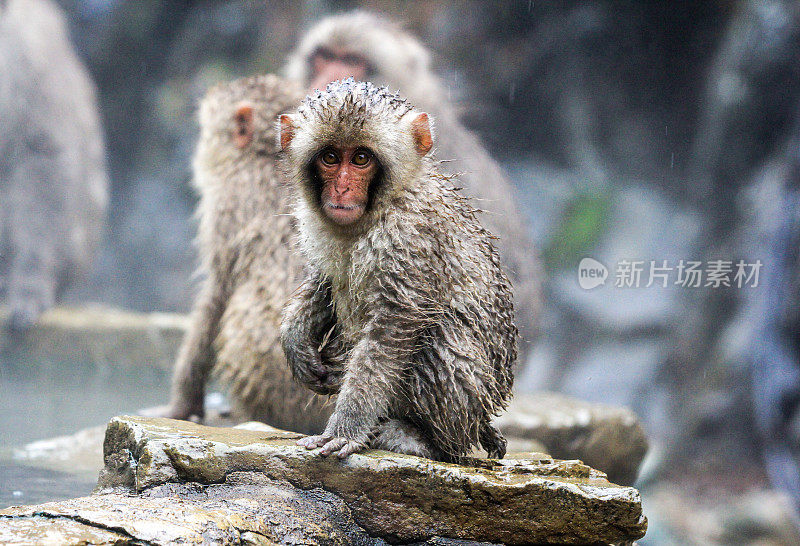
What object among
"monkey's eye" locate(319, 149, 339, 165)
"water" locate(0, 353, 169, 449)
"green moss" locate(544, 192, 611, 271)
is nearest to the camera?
"monkey's eye" locate(319, 149, 339, 165)

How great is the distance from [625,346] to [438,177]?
8.66 meters

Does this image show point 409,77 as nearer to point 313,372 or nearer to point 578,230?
point 578,230

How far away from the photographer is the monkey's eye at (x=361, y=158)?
2975 mm

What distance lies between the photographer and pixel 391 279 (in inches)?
118

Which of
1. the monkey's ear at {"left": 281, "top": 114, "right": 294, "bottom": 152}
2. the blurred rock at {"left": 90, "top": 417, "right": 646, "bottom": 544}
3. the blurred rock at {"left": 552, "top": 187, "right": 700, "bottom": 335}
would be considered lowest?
the blurred rock at {"left": 90, "top": 417, "right": 646, "bottom": 544}

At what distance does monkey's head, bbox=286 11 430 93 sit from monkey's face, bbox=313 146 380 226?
4733 mm

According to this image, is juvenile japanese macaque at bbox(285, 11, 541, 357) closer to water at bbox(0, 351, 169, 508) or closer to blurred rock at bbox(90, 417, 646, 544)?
water at bbox(0, 351, 169, 508)

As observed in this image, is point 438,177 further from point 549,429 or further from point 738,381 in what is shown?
point 738,381

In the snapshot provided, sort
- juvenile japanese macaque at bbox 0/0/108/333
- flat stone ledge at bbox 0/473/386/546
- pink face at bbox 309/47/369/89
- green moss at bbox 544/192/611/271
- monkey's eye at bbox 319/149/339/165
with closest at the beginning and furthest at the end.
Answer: flat stone ledge at bbox 0/473/386/546 < monkey's eye at bbox 319/149/339/165 < pink face at bbox 309/47/369/89 < juvenile japanese macaque at bbox 0/0/108/333 < green moss at bbox 544/192/611/271

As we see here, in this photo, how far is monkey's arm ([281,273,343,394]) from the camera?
3.30 m

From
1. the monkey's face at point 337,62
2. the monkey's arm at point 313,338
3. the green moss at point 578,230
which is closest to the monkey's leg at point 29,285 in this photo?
the monkey's face at point 337,62

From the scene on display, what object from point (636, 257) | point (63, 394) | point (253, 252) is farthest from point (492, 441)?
point (636, 257)

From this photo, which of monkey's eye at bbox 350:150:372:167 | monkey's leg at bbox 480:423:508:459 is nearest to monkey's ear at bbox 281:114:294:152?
monkey's eye at bbox 350:150:372:167

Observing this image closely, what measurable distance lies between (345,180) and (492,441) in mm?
1266
